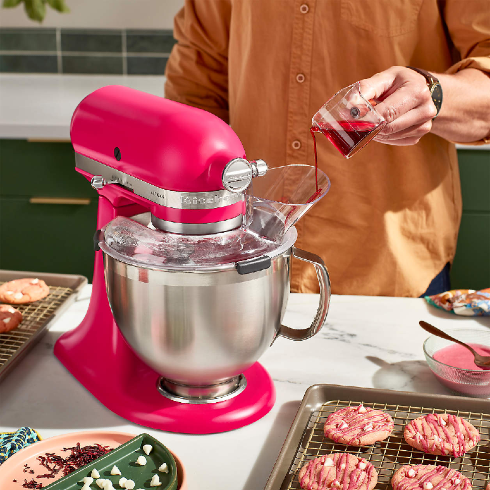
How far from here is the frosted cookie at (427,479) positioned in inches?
27.4

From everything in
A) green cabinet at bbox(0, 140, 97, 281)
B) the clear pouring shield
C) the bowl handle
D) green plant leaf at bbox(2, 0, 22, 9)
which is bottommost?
green cabinet at bbox(0, 140, 97, 281)

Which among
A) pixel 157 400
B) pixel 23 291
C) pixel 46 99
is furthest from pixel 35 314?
pixel 46 99

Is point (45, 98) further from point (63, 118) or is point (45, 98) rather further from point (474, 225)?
point (474, 225)

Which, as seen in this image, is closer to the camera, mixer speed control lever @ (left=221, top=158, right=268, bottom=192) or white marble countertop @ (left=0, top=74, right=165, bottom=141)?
mixer speed control lever @ (left=221, top=158, right=268, bottom=192)

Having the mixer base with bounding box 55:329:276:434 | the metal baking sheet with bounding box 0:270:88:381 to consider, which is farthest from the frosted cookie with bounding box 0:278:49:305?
the mixer base with bounding box 55:329:276:434

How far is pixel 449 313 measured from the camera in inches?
45.2

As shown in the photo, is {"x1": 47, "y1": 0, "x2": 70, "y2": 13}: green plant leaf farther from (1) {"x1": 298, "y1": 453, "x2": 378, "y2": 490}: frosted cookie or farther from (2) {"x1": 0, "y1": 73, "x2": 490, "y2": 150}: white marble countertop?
(1) {"x1": 298, "y1": 453, "x2": 378, "y2": 490}: frosted cookie

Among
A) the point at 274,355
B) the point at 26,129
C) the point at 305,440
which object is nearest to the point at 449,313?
the point at 274,355

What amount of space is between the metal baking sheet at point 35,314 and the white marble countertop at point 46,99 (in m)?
1.00

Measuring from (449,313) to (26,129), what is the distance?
5.21 feet

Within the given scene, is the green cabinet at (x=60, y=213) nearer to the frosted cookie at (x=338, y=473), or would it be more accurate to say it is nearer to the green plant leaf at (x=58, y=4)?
the green plant leaf at (x=58, y=4)

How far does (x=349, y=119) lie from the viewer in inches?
34.1

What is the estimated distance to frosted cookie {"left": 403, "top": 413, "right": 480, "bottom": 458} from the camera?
2.45 feet

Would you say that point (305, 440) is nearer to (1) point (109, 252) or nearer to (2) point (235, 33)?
(1) point (109, 252)
